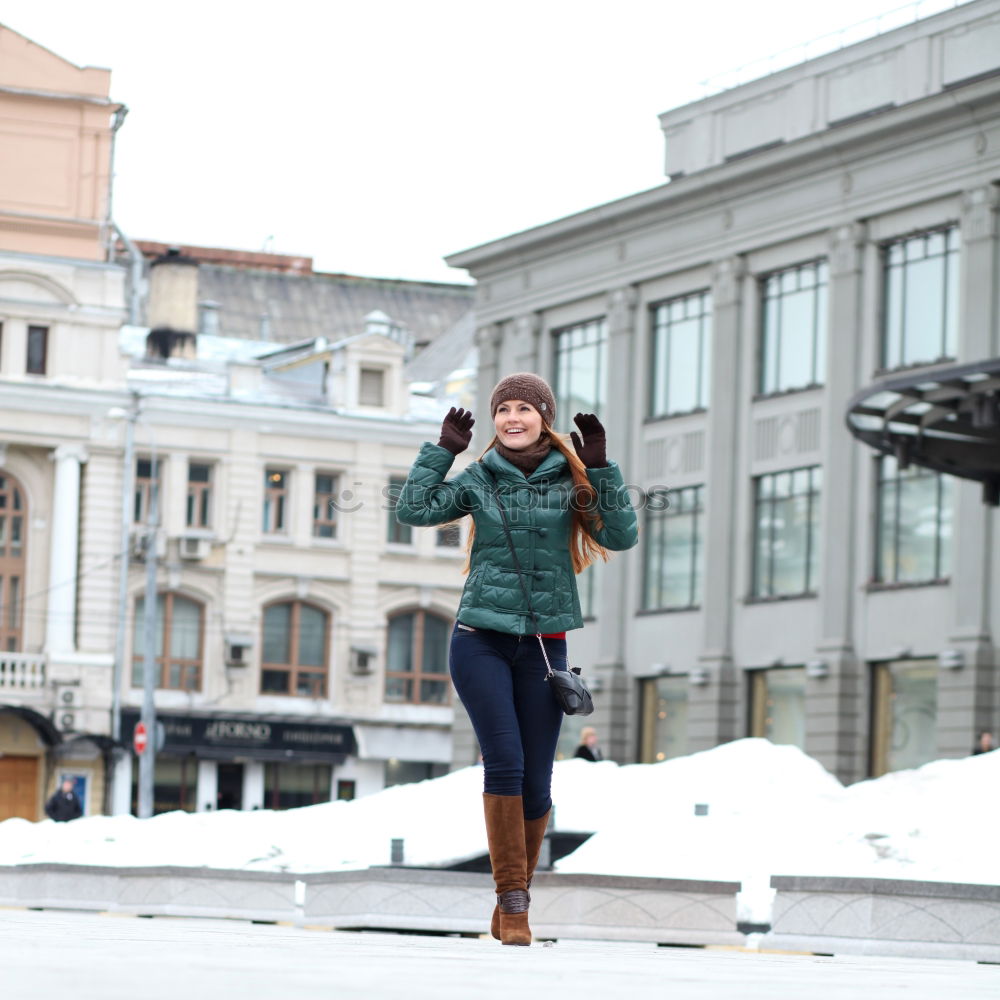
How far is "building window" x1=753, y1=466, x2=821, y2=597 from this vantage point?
3916cm

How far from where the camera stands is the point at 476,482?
8547 mm

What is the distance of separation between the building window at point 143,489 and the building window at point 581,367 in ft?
48.7

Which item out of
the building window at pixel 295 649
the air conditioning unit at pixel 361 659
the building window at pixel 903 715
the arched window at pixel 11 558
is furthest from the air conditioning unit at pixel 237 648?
the building window at pixel 903 715

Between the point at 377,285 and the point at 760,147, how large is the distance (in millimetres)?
32991

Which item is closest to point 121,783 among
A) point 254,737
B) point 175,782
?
point 175,782

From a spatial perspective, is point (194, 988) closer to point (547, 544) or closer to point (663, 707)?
point (547, 544)

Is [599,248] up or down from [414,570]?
up

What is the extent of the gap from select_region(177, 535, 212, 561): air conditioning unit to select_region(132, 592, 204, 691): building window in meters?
1.29

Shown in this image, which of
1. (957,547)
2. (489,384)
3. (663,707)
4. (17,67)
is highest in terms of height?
(17,67)

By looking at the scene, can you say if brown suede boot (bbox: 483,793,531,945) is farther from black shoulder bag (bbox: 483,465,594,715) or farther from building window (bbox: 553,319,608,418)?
building window (bbox: 553,319,608,418)

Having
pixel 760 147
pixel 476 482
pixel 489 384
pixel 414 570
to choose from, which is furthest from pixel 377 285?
pixel 476 482

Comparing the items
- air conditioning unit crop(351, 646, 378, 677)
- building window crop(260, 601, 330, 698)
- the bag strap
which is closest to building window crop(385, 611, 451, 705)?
air conditioning unit crop(351, 646, 378, 677)

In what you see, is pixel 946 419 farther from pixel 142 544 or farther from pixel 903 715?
pixel 142 544

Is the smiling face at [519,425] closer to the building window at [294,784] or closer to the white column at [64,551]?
the white column at [64,551]
